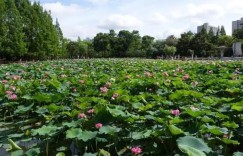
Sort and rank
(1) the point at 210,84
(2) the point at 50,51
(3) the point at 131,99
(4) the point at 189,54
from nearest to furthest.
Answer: (3) the point at 131,99, (1) the point at 210,84, (2) the point at 50,51, (4) the point at 189,54

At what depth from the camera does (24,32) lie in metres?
34.2

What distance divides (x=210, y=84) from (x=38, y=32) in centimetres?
3153

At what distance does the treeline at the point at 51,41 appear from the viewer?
99.3 ft

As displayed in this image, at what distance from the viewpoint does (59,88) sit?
5.60 m

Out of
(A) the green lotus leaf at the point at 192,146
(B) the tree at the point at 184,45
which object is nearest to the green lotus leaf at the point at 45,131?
(A) the green lotus leaf at the point at 192,146

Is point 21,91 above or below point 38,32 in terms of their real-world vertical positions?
below

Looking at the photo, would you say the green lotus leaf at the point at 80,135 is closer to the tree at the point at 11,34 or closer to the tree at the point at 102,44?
the tree at the point at 11,34

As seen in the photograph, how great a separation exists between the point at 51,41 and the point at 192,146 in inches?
1532

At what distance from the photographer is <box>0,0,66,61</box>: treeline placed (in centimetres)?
2973

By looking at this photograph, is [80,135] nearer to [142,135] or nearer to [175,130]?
[142,135]

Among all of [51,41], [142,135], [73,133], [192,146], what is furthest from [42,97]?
[51,41]

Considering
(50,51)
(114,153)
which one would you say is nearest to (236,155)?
(114,153)

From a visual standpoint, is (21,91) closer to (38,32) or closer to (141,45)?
(38,32)

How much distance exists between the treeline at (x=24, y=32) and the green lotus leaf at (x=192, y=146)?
28160mm
